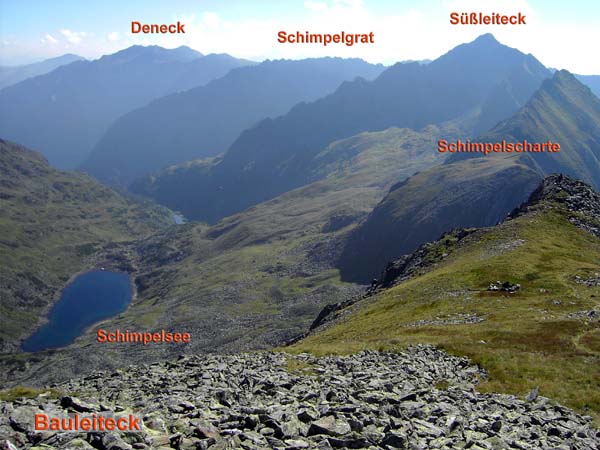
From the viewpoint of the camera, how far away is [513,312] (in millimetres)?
→ 60906

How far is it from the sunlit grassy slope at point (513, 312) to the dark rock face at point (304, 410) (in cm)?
422

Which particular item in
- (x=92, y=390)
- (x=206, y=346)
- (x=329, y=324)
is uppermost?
(x=92, y=390)

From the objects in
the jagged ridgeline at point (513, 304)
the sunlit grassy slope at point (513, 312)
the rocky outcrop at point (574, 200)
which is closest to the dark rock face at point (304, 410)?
the sunlit grassy slope at point (513, 312)

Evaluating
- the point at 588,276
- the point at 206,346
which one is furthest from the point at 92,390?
the point at 206,346

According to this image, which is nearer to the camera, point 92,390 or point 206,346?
point 92,390

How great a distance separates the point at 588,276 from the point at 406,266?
145 ft

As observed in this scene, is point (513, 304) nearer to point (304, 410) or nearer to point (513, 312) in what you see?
point (513, 312)

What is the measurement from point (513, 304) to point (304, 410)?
47056 mm

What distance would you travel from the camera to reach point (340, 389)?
1304 inches

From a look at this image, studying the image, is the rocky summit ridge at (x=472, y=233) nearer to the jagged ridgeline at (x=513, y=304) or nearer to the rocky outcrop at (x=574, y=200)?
the rocky outcrop at (x=574, y=200)

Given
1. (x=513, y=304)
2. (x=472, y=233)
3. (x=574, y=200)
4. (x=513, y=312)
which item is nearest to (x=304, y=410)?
(x=513, y=312)

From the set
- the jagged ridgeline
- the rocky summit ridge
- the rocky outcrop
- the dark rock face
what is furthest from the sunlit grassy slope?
the dark rock face

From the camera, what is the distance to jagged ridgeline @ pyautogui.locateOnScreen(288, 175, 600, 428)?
4228 centimetres

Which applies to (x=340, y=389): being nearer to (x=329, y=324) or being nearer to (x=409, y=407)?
(x=409, y=407)
